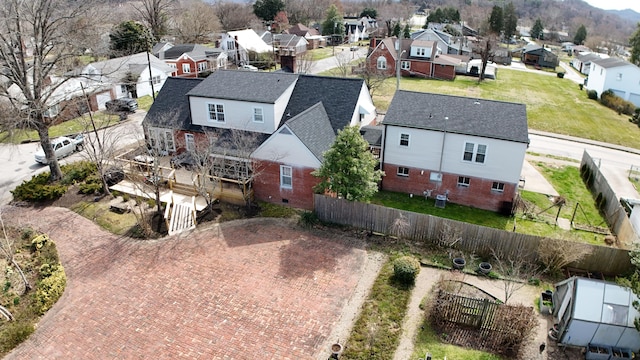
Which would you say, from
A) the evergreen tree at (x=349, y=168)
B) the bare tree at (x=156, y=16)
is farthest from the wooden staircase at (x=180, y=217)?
the bare tree at (x=156, y=16)

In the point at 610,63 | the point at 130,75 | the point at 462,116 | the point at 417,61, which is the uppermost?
the point at 462,116

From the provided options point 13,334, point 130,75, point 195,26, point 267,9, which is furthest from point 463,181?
point 267,9

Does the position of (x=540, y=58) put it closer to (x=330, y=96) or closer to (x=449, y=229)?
(x=330, y=96)

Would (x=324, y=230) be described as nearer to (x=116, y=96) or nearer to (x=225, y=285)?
(x=225, y=285)

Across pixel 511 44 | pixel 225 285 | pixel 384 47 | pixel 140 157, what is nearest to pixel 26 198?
pixel 140 157

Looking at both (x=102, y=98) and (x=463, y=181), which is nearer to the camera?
(x=463, y=181)

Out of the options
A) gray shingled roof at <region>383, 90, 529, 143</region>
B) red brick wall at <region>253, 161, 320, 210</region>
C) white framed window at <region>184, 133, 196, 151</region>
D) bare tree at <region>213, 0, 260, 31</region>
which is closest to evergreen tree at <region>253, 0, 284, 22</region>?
bare tree at <region>213, 0, 260, 31</region>
